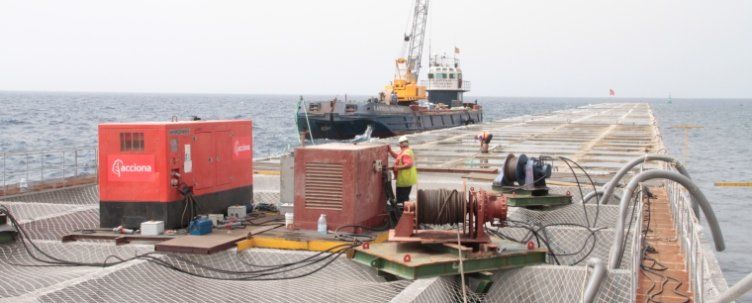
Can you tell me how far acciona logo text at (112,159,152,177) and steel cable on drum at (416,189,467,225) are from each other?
171 inches

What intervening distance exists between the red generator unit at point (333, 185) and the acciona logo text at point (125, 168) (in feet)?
7.46

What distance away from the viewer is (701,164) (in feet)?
165

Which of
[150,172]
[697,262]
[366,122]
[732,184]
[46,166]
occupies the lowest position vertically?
[732,184]

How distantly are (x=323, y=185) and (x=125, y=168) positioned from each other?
3.00m

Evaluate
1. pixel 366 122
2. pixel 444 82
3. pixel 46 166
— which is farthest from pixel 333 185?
pixel 444 82

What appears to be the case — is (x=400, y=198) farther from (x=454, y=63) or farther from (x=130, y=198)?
(x=454, y=63)

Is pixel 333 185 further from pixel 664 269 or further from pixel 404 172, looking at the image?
pixel 664 269

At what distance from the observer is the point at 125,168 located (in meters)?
11.8

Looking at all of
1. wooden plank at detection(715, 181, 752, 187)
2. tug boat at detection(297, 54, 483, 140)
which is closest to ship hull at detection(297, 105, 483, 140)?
tug boat at detection(297, 54, 483, 140)

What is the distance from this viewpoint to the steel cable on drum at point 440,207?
9.68 meters

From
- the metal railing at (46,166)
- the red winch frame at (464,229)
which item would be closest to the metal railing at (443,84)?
the metal railing at (46,166)

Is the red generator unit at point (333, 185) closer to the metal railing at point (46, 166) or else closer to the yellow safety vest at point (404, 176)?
the yellow safety vest at point (404, 176)

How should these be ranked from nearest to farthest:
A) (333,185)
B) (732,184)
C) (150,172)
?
(333,185) → (150,172) → (732,184)

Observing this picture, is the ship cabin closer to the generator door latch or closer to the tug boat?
the tug boat
